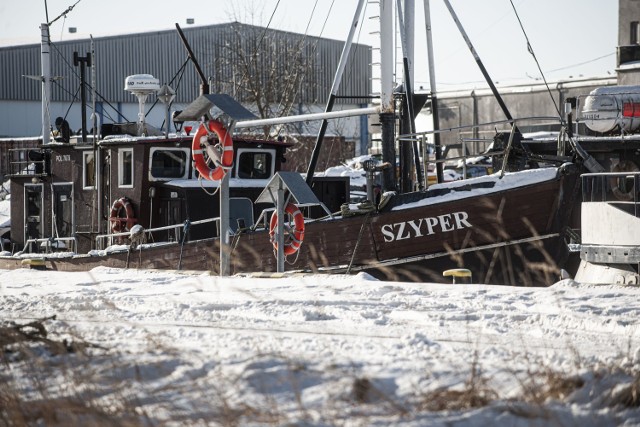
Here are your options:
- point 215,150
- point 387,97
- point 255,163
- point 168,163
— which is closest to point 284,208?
point 215,150

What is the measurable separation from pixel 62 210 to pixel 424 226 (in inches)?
299

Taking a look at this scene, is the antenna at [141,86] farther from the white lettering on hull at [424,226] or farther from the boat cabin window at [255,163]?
the white lettering on hull at [424,226]

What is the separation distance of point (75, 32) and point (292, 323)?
150 ft

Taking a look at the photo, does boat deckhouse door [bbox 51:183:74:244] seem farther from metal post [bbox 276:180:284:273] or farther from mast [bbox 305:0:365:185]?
metal post [bbox 276:180:284:273]

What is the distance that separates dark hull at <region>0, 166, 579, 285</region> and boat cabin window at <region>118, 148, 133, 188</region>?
3.05 m

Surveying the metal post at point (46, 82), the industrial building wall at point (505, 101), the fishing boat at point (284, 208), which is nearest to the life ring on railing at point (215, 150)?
the fishing boat at point (284, 208)

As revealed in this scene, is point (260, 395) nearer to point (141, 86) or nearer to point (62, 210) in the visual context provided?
point (141, 86)

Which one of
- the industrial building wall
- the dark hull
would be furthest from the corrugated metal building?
the dark hull

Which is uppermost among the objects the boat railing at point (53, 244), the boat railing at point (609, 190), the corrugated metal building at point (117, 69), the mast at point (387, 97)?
the corrugated metal building at point (117, 69)

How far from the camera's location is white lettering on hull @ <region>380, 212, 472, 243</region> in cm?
1421

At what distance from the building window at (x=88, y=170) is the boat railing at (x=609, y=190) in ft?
29.1

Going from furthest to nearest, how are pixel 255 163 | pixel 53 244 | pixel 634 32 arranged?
1. pixel 634 32
2. pixel 53 244
3. pixel 255 163

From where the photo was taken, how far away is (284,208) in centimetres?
1330

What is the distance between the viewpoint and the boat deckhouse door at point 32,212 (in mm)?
19438
